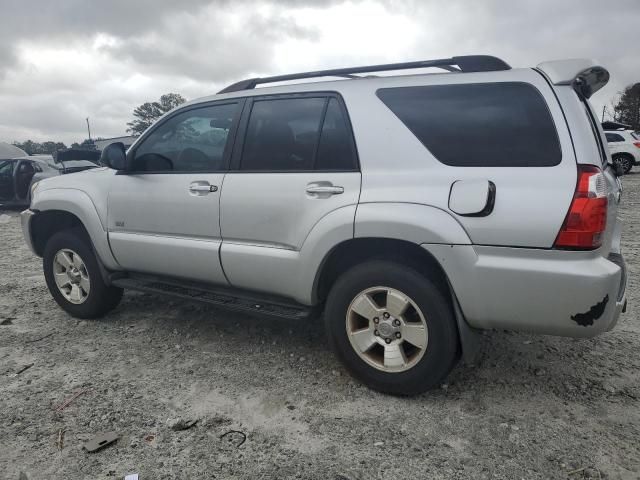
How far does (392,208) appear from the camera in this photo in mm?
2682

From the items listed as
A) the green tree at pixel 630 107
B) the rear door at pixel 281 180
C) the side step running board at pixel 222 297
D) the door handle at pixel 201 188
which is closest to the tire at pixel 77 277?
the side step running board at pixel 222 297

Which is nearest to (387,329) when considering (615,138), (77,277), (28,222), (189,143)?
(189,143)

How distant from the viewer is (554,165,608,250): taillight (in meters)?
2.28

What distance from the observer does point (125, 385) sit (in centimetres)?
310

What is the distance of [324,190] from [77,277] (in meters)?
2.57

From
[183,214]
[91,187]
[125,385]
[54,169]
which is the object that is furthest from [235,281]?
[54,169]

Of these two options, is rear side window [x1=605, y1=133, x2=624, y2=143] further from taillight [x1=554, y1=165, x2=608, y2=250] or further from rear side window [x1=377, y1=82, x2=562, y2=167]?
→ taillight [x1=554, y1=165, x2=608, y2=250]

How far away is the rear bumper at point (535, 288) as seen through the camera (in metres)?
2.31

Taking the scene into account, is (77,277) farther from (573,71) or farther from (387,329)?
(573,71)

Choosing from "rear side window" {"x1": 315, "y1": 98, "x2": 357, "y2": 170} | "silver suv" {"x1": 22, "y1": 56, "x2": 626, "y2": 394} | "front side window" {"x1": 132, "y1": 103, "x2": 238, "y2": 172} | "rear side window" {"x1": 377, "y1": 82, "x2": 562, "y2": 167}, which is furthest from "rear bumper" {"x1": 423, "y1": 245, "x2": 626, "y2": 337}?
"front side window" {"x1": 132, "y1": 103, "x2": 238, "y2": 172}

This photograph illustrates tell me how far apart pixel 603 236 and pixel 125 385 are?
2845mm

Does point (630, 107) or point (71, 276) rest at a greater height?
point (630, 107)

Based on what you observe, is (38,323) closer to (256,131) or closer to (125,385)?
(125,385)

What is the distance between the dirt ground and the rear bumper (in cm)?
56
